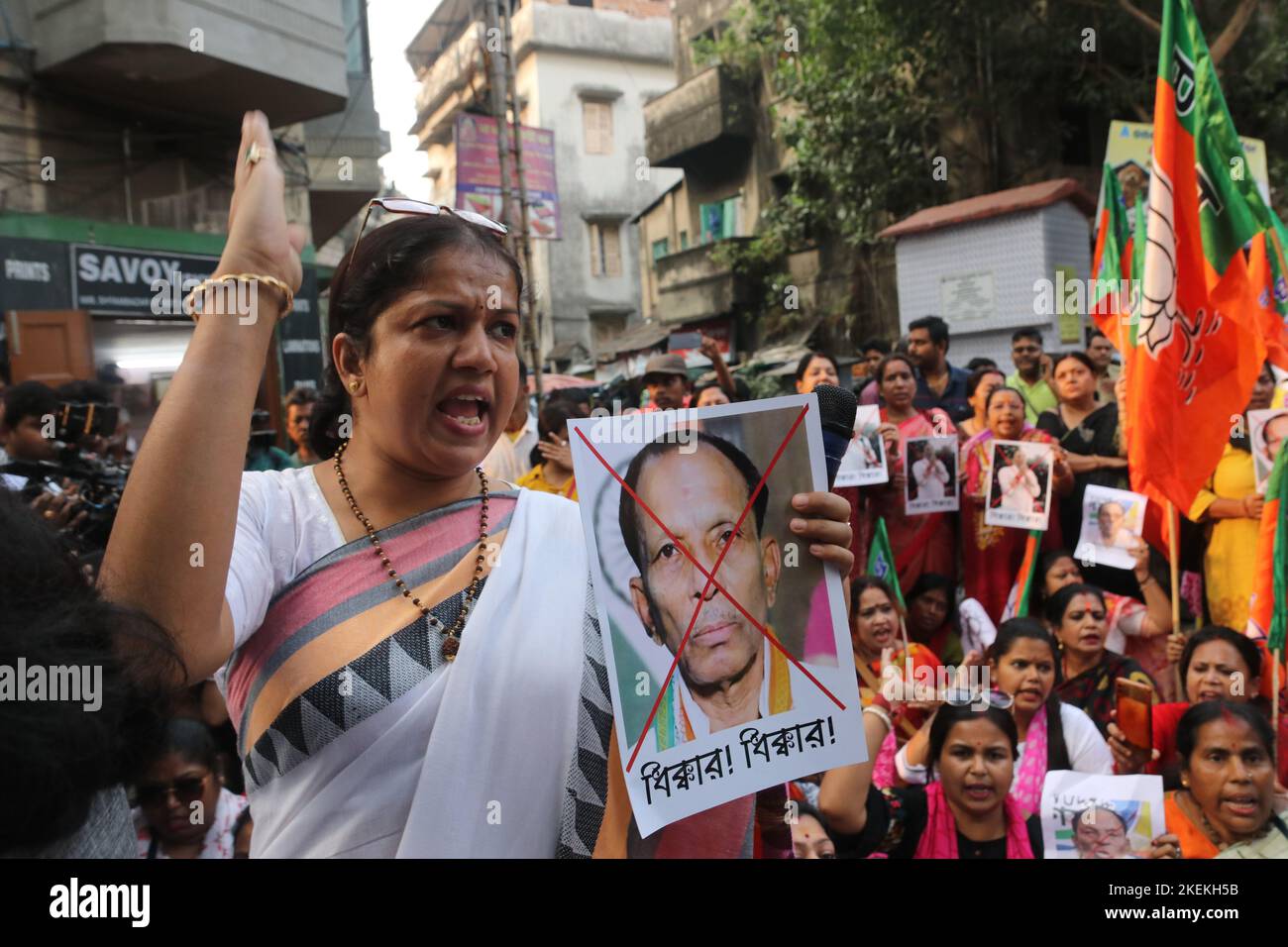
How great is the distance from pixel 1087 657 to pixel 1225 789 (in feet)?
3.44

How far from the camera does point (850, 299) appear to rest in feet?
52.7

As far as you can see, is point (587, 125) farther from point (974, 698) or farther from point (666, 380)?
point (974, 698)

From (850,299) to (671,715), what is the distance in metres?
15.4

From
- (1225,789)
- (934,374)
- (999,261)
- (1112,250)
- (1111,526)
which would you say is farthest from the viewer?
(999,261)

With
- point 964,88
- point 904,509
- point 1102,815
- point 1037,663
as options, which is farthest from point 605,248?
point 1102,815

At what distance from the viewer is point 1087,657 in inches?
155

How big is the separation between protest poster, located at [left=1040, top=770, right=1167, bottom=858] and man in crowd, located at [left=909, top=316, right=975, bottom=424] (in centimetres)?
326

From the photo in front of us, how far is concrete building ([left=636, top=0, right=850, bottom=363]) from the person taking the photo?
58.0 ft

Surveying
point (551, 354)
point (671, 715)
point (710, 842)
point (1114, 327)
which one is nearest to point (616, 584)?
point (671, 715)

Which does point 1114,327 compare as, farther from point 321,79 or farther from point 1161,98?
point 321,79

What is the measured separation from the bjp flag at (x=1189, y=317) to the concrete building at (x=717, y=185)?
1250 cm

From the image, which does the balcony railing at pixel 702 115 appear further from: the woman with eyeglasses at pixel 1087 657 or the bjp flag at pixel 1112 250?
the woman with eyeglasses at pixel 1087 657

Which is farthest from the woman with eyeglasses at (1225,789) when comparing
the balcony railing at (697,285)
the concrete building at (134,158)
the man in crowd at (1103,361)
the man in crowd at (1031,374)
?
the balcony railing at (697,285)

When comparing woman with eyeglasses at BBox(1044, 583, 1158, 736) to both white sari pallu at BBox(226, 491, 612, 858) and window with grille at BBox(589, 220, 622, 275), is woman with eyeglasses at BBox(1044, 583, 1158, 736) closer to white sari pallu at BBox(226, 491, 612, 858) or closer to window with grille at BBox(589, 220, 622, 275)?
white sari pallu at BBox(226, 491, 612, 858)
